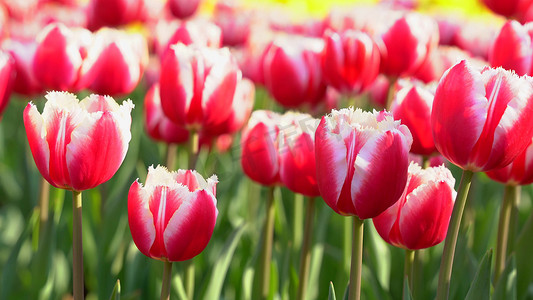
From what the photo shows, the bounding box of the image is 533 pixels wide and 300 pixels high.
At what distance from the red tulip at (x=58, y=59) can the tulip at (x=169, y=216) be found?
0.68 metres

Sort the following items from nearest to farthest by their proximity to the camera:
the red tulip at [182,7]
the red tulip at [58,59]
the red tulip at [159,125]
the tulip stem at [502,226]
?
the tulip stem at [502,226] < the red tulip at [58,59] < the red tulip at [159,125] < the red tulip at [182,7]

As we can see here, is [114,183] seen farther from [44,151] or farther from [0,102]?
[44,151]

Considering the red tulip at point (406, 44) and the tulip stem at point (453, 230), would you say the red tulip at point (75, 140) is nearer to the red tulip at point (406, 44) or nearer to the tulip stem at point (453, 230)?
the tulip stem at point (453, 230)

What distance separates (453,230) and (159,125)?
919 mm

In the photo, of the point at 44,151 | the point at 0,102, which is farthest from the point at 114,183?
the point at 44,151

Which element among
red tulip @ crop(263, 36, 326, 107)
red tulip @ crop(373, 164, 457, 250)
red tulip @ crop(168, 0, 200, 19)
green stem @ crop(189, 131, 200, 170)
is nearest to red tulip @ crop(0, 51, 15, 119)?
green stem @ crop(189, 131, 200, 170)

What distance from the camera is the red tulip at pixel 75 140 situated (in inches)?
31.4

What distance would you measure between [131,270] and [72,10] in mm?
1982

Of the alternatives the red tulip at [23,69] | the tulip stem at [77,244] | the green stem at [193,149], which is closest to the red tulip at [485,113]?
the tulip stem at [77,244]

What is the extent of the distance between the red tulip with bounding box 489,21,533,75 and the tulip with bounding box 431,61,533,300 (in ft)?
1.09

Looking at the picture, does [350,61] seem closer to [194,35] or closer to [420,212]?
[194,35]

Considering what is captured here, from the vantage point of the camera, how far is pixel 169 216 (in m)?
0.79

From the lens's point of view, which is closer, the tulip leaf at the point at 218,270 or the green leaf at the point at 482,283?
the green leaf at the point at 482,283

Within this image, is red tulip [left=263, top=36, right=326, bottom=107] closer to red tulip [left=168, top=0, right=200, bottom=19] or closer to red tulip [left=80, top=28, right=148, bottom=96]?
red tulip [left=80, top=28, right=148, bottom=96]
